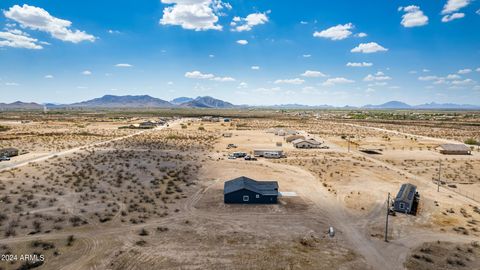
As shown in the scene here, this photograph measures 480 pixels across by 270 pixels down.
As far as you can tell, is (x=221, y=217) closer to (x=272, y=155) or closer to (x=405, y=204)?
(x=405, y=204)

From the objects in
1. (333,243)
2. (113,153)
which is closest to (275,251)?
(333,243)

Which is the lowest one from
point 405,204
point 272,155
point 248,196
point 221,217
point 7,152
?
point 221,217

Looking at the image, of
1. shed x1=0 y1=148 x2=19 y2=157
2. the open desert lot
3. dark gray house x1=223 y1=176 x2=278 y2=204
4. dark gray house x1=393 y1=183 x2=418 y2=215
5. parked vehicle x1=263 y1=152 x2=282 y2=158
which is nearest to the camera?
the open desert lot

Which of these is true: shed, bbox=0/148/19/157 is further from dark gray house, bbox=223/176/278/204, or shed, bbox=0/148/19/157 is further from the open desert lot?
dark gray house, bbox=223/176/278/204

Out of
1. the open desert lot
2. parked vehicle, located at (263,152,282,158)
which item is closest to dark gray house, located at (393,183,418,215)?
the open desert lot

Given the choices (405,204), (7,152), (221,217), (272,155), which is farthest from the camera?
(272,155)

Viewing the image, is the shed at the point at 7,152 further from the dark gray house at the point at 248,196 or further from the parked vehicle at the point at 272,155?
the parked vehicle at the point at 272,155

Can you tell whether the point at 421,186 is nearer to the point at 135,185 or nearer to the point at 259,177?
the point at 259,177

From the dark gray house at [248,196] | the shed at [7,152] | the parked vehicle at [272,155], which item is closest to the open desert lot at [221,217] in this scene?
the dark gray house at [248,196]

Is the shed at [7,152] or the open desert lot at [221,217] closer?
the open desert lot at [221,217]

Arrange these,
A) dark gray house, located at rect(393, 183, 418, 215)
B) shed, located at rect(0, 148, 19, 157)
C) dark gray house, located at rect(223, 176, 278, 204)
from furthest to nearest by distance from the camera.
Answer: shed, located at rect(0, 148, 19, 157) → dark gray house, located at rect(223, 176, 278, 204) → dark gray house, located at rect(393, 183, 418, 215)

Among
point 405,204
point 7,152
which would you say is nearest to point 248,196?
point 405,204
